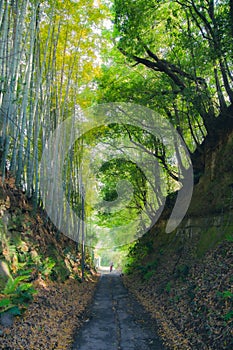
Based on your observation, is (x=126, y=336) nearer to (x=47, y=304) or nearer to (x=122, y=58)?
(x=47, y=304)

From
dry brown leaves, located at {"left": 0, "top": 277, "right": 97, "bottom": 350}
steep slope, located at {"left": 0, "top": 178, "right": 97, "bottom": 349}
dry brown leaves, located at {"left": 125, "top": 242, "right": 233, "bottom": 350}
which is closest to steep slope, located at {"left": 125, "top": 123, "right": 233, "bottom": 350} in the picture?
dry brown leaves, located at {"left": 125, "top": 242, "right": 233, "bottom": 350}

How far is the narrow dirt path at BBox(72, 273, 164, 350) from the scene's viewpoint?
207 inches

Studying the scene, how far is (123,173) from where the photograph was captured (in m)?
15.5

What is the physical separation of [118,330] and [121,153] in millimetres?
9668

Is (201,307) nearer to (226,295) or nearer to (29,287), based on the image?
(226,295)

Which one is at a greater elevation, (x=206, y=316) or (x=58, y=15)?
(x=58, y=15)

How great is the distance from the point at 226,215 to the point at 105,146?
8.50 metres

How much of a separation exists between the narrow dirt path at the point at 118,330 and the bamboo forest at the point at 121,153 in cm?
3

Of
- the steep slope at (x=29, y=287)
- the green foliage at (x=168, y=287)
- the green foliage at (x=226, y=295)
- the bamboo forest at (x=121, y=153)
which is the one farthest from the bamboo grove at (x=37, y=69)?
the green foliage at (x=226, y=295)

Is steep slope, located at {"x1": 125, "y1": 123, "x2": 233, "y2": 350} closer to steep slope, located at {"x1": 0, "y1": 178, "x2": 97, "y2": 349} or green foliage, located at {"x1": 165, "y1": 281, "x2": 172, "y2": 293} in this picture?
green foliage, located at {"x1": 165, "y1": 281, "x2": 172, "y2": 293}

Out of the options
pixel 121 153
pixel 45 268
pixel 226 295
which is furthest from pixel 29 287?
pixel 121 153

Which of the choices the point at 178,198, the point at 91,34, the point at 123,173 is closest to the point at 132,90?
the point at 91,34

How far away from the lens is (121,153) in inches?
592

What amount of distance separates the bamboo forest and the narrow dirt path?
0.03 metres
